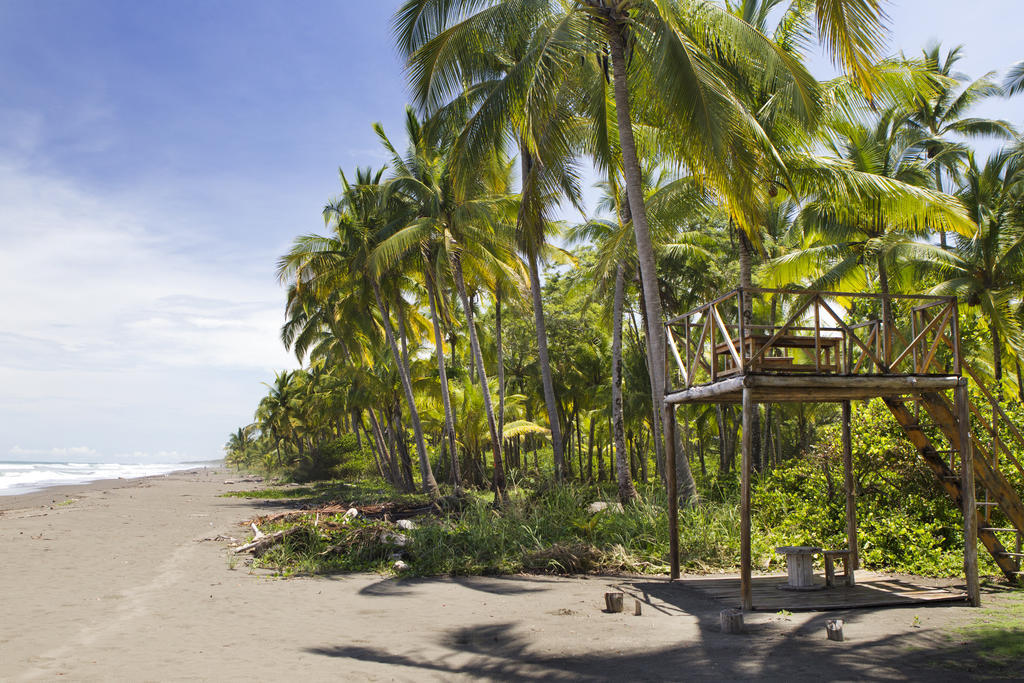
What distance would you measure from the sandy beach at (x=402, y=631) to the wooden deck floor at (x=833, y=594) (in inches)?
9.3

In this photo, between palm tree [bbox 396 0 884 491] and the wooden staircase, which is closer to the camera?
the wooden staircase

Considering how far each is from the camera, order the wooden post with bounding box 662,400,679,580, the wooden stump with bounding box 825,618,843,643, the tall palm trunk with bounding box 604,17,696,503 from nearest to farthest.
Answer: the wooden stump with bounding box 825,618,843,643 → the wooden post with bounding box 662,400,679,580 → the tall palm trunk with bounding box 604,17,696,503

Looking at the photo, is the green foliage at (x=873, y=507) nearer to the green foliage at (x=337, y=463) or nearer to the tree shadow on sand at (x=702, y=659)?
the tree shadow on sand at (x=702, y=659)

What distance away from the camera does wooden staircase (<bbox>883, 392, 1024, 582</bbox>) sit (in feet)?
31.4

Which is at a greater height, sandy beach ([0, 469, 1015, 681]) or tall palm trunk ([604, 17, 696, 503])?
tall palm trunk ([604, 17, 696, 503])

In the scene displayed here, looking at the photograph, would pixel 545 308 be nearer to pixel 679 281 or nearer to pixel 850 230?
pixel 679 281

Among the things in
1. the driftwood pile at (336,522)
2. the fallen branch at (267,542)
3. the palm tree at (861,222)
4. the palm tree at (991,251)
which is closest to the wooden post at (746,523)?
the driftwood pile at (336,522)

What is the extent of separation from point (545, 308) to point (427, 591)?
60.8 feet

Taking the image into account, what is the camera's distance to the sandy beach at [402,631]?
663 centimetres

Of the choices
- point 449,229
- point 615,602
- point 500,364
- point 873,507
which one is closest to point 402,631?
point 615,602

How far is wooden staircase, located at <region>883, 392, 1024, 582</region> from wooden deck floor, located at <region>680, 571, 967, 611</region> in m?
1.10

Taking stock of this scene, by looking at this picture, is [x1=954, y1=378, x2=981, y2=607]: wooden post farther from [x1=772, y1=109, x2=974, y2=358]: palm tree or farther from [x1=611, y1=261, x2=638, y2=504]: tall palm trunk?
[x1=611, y1=261, x2=638, y2=504]: tall palm trunk

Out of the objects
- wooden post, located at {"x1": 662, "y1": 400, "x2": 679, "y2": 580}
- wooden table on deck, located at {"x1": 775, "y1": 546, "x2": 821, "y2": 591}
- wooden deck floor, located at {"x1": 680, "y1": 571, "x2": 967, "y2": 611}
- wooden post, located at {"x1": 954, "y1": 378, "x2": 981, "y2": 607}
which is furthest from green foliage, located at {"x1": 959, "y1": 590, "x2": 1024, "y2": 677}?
wooden post, located at {"x1": 662, "y1": 400, "x2": 679, "y2": 580}

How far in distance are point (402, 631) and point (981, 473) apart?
813 cm
